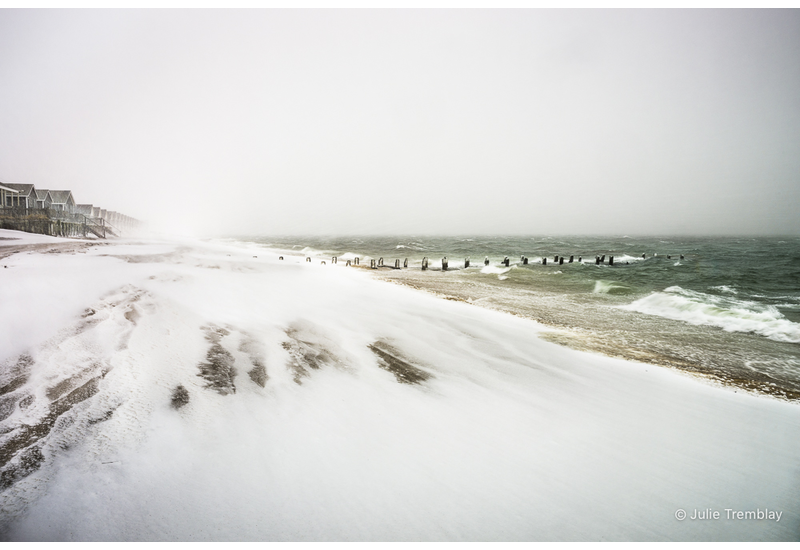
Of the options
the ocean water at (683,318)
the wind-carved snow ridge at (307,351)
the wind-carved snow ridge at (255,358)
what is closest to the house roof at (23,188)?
the wind-carved snow ridge at (255,358)

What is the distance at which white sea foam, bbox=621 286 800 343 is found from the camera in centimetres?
962

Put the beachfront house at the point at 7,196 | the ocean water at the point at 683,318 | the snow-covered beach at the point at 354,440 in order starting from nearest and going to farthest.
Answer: the snow-covered beach at the point at 354,440, the ocean water at the point at 683,318, the beachfront house at the point at 7,196

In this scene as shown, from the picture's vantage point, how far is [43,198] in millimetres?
38031

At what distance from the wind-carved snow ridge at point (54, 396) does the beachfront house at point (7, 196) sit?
4175cm

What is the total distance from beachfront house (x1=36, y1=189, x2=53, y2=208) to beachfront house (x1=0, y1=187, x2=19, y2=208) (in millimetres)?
5178

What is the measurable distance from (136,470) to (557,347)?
738 cm

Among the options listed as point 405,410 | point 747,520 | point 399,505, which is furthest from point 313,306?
point 747,520

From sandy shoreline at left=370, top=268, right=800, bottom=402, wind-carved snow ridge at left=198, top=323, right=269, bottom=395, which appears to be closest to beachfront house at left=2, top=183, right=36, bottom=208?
wind-carved snow ridge at left=198, top=323, right=269, bottom=395

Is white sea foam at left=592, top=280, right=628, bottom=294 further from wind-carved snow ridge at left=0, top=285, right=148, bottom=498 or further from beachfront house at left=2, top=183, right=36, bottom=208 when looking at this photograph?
beachfront house at left=2, top=183, right=36, bottom=208

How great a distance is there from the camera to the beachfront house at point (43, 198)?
37025 mm

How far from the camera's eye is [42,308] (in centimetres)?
598

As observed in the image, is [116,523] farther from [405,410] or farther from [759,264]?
[759,264]

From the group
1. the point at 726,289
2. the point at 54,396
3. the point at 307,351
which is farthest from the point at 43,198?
the point at 726,289

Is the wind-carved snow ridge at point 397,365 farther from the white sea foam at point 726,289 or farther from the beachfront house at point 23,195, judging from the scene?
the beachfront house at point 23,195
